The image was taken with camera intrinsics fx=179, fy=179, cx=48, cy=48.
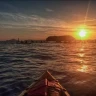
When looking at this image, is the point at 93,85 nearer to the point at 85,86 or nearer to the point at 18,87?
the point at 85,86

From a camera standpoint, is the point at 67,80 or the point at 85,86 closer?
the point at 85,86

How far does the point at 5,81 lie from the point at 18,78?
160 cm

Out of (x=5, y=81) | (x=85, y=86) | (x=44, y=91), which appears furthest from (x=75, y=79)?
(x=44, y=91)

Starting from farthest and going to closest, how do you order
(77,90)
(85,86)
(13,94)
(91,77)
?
(91,77) → (85,86) → (77,90) → (13,94)

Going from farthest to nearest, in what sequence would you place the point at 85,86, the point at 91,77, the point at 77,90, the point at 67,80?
the point at 91,77 < the point at 67,80 < the point at 85,86 < the point at 77,90

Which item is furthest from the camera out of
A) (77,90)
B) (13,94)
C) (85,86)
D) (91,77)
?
(91,77)

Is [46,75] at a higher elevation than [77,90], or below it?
higher

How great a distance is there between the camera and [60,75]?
1822cm

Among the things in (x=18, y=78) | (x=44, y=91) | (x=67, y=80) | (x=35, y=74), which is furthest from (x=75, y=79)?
(x=44, y=91)

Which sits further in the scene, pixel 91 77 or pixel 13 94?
pixel 91 77

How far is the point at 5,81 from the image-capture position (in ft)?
51.1

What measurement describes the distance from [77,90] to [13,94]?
4.88 m

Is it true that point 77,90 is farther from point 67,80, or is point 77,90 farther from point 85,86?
point 67,80

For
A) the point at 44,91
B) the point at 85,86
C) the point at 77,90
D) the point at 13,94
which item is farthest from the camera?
the point at 85,86
